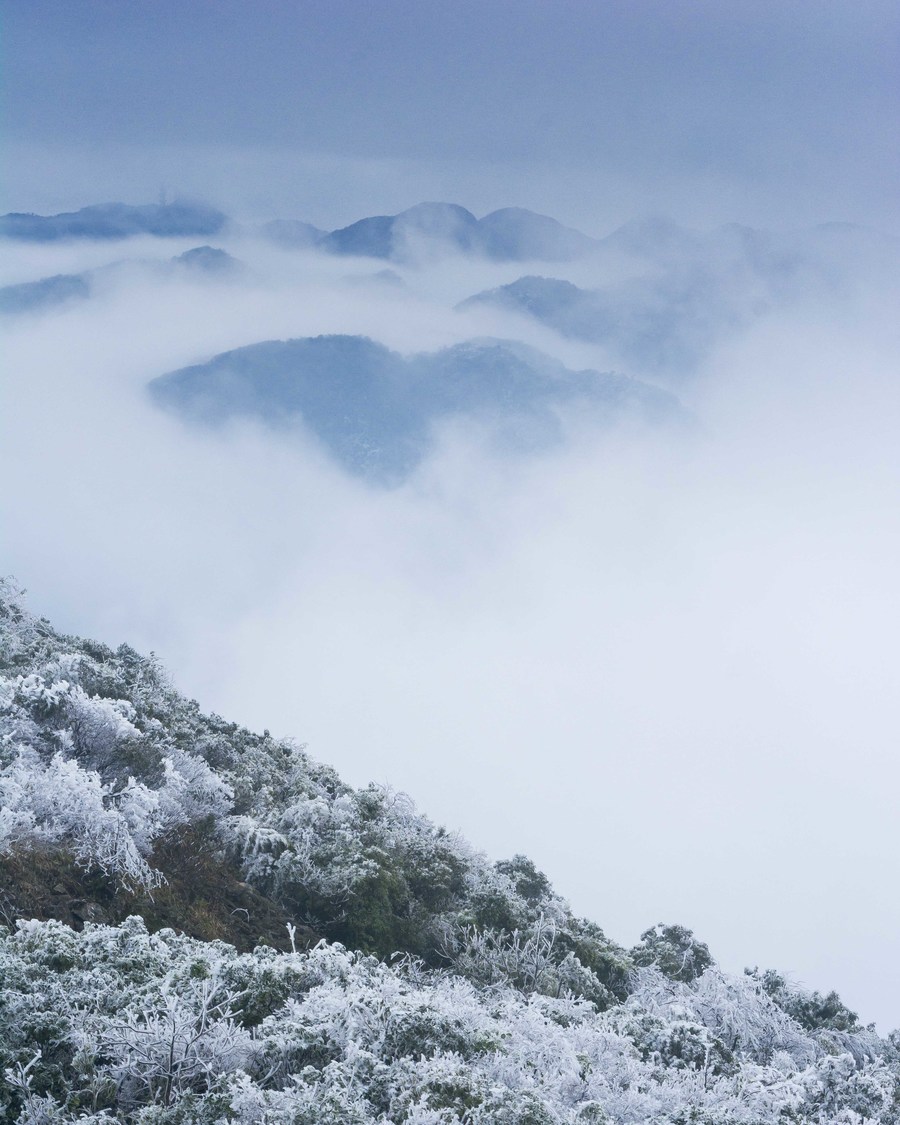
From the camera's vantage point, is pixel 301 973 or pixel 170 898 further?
pixel 170 898

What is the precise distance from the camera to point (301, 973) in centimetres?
874

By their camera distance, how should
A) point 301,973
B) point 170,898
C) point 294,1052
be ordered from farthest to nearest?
point 170,898
point 301,973
point 294,1052

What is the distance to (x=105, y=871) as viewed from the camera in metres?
11.4

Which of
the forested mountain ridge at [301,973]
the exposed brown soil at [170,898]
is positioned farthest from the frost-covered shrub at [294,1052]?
the exposed brown soil at [170,898]

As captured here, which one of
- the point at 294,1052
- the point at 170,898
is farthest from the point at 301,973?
the point at 170,898

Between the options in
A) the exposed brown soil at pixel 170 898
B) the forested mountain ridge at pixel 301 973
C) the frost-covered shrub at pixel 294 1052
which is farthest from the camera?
the exposed brown soil at pixel 170 898

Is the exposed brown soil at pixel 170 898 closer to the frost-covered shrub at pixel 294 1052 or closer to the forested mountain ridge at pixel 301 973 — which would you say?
the forested mountain ridge at pixel 301 973

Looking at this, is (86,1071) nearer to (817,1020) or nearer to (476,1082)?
(476,1082)

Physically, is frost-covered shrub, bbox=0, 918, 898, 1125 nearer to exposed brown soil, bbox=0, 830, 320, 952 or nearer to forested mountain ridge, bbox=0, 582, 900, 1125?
forested mountain ridge, bbox=0, 582, 900, 1125

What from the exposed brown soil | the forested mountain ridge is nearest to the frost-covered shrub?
the forested mountain ridge

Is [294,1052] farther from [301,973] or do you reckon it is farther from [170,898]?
[170,898]

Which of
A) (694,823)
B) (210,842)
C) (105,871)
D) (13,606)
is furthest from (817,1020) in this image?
(694,823)

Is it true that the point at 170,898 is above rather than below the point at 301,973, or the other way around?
above

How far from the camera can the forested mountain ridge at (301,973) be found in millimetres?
6891
